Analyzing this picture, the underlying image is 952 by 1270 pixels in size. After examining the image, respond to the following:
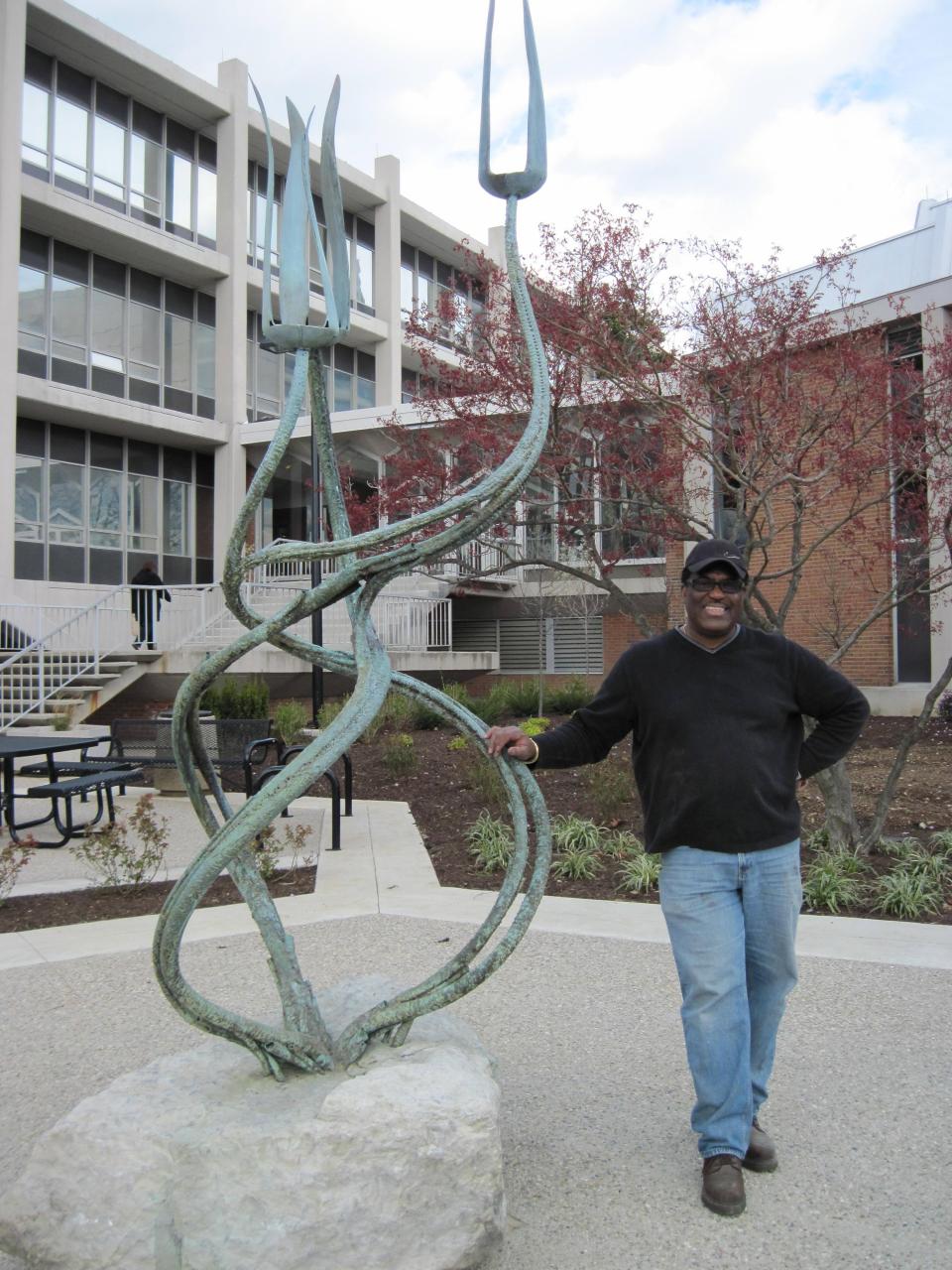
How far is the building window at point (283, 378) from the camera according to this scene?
25922 mm

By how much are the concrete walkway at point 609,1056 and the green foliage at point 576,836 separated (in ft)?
4.07

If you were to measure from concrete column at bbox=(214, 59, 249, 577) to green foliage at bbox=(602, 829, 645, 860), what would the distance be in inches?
702

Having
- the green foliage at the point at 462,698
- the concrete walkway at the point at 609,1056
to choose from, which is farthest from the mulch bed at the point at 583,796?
the green foliage at the point at 462,698

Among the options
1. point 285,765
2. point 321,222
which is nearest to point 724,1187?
point 285,765

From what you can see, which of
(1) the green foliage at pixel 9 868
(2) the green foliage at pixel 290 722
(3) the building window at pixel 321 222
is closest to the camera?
(1) the green foliage at pixel 9 868

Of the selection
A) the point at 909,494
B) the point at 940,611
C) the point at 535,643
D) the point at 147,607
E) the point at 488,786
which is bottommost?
the point at 488,786

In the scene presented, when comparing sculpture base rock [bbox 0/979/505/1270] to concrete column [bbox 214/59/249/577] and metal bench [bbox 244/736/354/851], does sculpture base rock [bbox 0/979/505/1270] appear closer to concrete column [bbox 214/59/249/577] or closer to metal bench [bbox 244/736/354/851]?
metal bench [bbox 244/736/354/851]

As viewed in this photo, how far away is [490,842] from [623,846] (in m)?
0.99

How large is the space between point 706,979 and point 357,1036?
3.31 ft

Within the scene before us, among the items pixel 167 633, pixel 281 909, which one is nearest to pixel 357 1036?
pixel 281 909

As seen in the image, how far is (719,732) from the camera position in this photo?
304 cm

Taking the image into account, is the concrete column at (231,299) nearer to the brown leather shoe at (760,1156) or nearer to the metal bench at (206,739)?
the metal bench at (206,739)

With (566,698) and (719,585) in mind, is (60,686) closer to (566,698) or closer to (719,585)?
(566,698)

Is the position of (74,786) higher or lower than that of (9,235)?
lower
